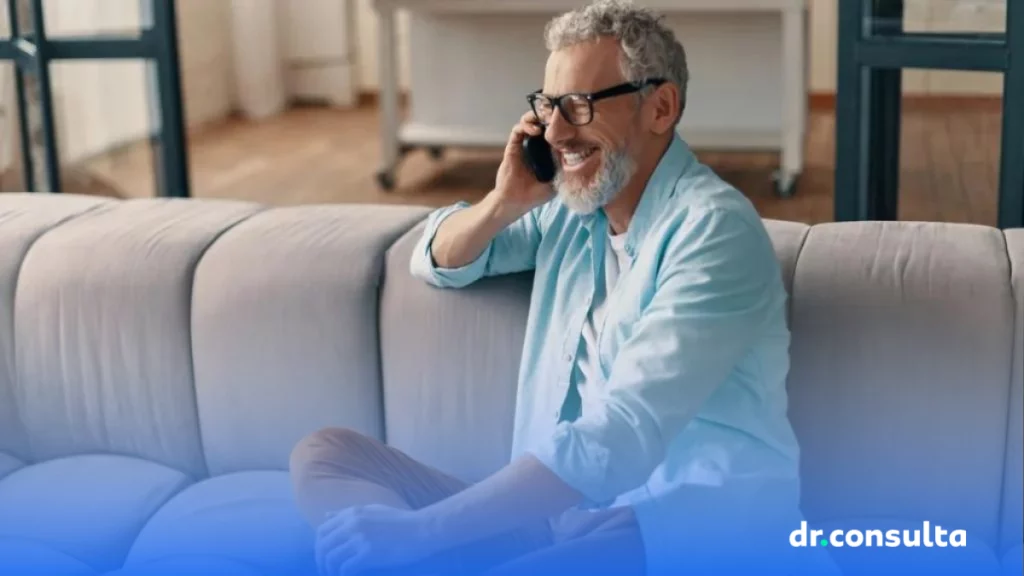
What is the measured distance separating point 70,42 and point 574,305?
210 centimetres

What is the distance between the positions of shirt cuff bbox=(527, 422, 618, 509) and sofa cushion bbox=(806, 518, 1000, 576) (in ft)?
1.07

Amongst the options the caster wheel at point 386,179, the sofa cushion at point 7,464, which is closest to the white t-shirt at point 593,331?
the sofa cushion at point 7,464

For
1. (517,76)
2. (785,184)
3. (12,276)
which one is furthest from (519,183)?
(517,76)

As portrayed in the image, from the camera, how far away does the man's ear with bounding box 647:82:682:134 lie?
1663 mm

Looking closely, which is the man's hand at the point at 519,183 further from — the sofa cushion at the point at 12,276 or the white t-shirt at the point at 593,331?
the sofa cushion at the point at 12,276

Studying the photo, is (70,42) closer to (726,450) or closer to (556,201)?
(556,201)

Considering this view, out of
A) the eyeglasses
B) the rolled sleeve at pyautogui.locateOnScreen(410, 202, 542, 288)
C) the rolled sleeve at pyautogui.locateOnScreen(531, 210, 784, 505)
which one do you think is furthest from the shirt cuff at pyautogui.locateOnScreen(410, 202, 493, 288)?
the rolled sleeve at pyautogui.locateOnScreen(531, 210, 784, 505)

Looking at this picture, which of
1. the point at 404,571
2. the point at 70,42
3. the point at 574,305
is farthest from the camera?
the point at 70,42

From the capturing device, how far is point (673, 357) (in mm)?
1482

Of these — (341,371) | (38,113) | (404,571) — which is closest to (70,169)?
(38,113)

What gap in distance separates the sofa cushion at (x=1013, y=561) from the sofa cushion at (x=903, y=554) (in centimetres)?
1

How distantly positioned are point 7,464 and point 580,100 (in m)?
1.14

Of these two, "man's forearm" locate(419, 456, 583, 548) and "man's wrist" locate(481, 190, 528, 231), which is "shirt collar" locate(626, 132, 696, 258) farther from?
"man's forearm" locate(419, 456, 583, 548)

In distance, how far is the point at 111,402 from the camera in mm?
2100
